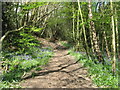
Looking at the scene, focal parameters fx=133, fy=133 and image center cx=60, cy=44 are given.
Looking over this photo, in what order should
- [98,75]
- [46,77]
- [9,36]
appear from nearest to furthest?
[46,77]
[98,75]
[9,36]

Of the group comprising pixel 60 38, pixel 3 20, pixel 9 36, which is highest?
pixel 3 20

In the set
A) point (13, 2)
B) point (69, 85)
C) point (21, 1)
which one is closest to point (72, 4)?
point (21, 1)

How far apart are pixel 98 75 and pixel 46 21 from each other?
726 inches

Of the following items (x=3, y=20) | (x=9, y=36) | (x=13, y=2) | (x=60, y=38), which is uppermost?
(x=13, y=2)

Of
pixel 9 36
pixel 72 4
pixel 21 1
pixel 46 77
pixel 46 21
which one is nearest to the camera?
pixel 46 77

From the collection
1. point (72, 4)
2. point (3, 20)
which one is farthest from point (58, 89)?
point (72, 4)

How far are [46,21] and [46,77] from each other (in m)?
18.5

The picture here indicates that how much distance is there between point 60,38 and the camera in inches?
1239

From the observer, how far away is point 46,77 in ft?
20.4

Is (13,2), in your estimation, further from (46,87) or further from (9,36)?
(46,87)

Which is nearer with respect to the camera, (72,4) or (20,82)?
(20,82)

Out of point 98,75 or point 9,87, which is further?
point 98,75

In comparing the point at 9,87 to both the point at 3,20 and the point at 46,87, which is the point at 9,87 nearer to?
the point at 46,87

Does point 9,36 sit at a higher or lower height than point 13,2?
lower
